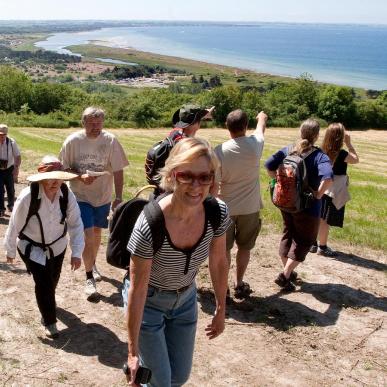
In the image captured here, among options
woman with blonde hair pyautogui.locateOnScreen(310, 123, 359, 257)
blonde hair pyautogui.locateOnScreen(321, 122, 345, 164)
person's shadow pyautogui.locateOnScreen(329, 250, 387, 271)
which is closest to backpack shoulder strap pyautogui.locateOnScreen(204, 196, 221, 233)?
blonde hair pyautogui.locateOnScreen(321, 122, 345, 164)

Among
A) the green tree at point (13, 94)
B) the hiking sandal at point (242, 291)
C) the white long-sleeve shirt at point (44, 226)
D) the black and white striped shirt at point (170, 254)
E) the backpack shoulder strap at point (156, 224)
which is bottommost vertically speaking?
the green tree at point (13, 94)

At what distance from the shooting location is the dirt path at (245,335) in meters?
3.98

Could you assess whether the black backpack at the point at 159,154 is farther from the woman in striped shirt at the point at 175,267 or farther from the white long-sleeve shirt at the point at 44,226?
the woman in striped shirt at the point at 175,267

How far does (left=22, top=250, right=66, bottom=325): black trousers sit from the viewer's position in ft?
13.9

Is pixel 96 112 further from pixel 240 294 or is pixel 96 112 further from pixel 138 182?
pixel 138 182

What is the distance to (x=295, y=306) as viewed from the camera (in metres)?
5.21

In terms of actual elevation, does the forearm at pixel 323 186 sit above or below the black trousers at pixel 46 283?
above

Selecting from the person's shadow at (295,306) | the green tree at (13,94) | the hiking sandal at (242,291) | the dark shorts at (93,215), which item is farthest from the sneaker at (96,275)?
the green tree at (13,94)

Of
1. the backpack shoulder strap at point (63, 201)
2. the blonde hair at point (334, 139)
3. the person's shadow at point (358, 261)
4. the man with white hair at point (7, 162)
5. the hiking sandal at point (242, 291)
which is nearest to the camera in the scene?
the backpack shoulder strap at point (63, 201)

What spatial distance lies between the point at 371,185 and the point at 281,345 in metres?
11.4

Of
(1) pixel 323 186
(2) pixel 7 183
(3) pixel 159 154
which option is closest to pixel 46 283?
(3) pixel 159 154

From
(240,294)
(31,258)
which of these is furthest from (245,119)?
(31,258)

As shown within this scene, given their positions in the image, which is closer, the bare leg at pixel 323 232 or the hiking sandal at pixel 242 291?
the hiking sandal at pixel 242 291

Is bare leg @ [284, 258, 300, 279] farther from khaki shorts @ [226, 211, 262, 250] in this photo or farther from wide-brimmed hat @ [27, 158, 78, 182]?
wide-brimmed hat @ [27, 158, 78, 182]
